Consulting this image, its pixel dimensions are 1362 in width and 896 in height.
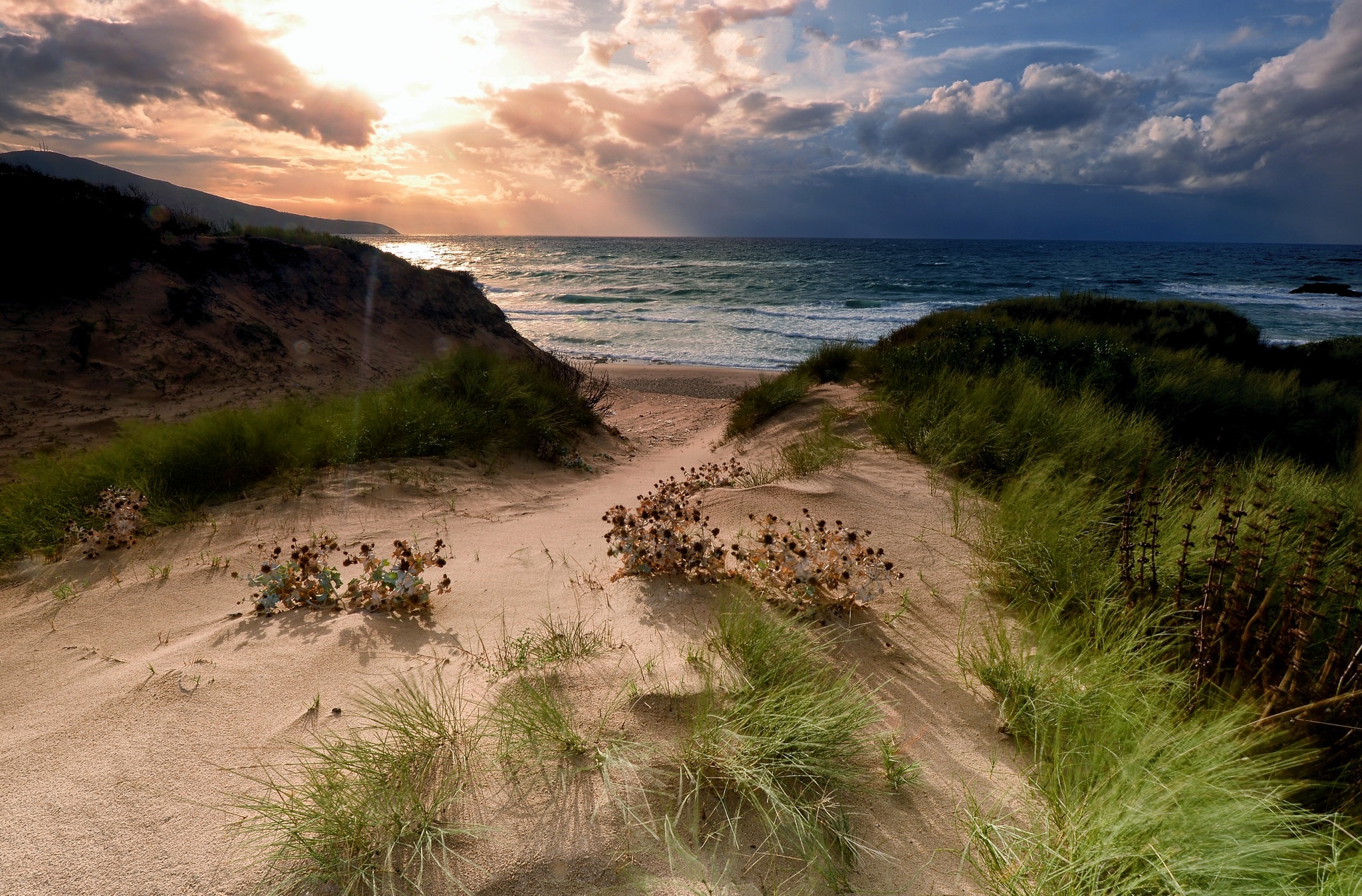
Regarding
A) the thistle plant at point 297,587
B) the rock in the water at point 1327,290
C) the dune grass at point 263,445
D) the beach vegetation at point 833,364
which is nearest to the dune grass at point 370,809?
the thistle plant at point 297,587

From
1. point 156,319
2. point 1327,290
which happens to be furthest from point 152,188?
point 1327,290

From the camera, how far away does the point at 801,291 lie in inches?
1362

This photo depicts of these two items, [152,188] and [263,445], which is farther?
[152,188]

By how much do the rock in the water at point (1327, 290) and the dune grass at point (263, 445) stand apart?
4931cm

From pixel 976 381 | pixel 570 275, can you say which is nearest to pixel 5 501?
pixel 976 381

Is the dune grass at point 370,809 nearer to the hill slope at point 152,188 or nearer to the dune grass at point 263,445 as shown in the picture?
the dune grass at point 263,445

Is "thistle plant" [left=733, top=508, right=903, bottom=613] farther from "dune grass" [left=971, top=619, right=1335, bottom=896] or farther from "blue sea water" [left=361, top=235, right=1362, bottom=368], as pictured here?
"blue sea water" [left=361, top=235, right=1362, bottom=368]

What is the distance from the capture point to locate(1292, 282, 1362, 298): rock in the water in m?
35.4

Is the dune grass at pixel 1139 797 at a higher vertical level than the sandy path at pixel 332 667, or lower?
higher

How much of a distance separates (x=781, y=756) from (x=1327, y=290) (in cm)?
5315

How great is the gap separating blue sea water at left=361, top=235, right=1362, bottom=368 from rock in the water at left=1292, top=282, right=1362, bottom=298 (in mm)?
1298

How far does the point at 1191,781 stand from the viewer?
1.68 m

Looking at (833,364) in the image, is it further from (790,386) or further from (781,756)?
(781,756)

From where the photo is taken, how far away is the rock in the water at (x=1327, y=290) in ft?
116
